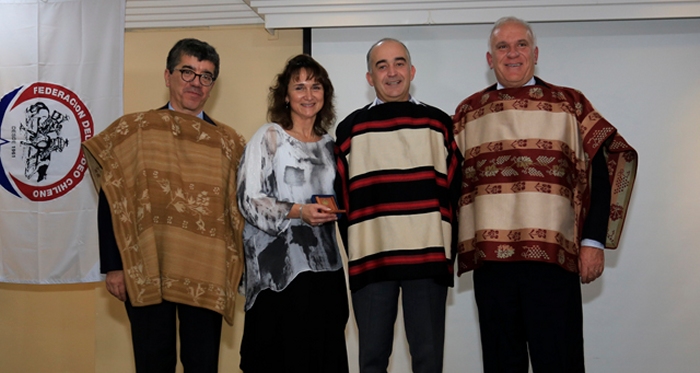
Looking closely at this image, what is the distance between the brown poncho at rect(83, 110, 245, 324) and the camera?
2668 millimetres

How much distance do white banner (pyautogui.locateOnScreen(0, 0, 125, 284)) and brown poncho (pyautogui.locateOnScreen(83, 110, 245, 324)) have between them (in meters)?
1.35

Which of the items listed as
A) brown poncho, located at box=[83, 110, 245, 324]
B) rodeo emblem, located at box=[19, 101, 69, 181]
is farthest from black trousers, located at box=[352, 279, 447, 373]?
rodeo emblem, located at box=[19, 101, 69, 181]

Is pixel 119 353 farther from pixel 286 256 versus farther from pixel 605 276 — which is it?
Answer: pixel 605 276

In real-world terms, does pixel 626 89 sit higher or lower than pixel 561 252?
higher

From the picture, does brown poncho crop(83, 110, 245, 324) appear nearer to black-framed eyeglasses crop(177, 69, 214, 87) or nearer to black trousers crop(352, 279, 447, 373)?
black-framed eyeglasses crop(177, 69, 214, 87)

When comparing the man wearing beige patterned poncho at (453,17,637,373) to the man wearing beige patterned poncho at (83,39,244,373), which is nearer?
the man wearing beige patterned poncho at (453,17,637,373)

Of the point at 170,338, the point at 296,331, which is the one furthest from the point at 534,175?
the point at 170,338

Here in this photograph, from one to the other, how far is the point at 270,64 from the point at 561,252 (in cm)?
252

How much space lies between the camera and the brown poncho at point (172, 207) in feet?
8.75

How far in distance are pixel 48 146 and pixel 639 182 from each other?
356cm

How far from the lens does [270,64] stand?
14.6 ft

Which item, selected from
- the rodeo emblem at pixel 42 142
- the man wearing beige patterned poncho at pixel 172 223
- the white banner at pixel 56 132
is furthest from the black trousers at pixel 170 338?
the rodeo emblem at pixel 42 142

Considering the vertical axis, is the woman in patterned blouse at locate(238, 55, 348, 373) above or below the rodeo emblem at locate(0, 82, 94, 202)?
below

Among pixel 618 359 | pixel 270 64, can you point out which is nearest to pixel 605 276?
pixel 618 359
